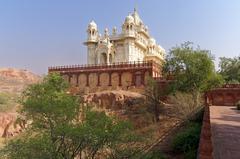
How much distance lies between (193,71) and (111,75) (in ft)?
46.9

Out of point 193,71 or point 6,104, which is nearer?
point 193,71

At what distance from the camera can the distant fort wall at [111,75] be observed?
3862cm

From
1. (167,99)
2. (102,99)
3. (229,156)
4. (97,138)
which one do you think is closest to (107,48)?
(102,99)

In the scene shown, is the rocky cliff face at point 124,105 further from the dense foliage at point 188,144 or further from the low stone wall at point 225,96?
the dense foliage at point 188,144

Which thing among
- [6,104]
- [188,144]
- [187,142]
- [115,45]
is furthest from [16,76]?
[188,144]

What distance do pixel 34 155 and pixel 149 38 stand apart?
4263cm

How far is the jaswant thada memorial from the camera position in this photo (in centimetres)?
3925

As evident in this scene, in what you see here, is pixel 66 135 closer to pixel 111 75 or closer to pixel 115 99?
pixel 115 99

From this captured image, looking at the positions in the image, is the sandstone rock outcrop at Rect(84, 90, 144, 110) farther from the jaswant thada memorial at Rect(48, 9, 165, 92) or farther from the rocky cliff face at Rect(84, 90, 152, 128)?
the jaswant thada memorial at Rect(48, 9, 165, 92)

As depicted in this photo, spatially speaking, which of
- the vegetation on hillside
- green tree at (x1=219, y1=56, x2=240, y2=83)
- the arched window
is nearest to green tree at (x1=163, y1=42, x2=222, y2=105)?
green tree at (x1=219, y1=56, x2=240, y2=83)

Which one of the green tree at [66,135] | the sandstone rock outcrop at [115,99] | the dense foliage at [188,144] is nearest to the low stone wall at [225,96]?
the sandstone rock outcrop at [115,99]

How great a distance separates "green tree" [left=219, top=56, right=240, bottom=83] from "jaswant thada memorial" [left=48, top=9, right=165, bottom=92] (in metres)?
8.80

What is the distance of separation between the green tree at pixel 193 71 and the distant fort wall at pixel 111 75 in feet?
20.7

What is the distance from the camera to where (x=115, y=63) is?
1645 inches
